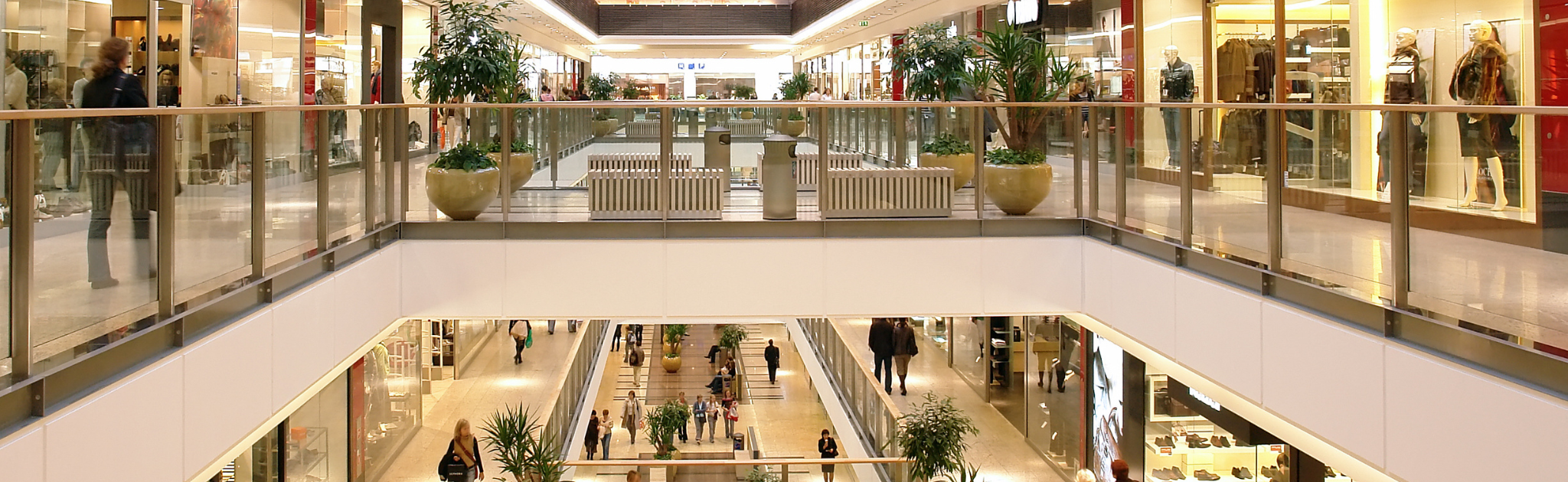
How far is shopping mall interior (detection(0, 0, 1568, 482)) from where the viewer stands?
3.70 m

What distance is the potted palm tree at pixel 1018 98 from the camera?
25.8ft

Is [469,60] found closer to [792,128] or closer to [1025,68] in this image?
[792,128]

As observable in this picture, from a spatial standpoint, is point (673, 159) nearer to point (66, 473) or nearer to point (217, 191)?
point (217, 191)

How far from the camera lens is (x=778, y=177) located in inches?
307

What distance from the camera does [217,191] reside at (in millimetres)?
4562

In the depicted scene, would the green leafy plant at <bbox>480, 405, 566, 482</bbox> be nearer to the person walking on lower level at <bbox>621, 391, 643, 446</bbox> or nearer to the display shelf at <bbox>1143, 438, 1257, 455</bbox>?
the display shelf at <bbox>1143, 438, 1257, 455</bbox>

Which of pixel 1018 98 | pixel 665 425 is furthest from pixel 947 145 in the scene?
pixel 665 425

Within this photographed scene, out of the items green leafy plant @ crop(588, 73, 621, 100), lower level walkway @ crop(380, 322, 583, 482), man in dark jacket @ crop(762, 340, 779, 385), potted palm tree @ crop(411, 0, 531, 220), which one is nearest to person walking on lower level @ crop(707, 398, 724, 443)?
man in dark jacket @ crop(762, 340, 779, 385)

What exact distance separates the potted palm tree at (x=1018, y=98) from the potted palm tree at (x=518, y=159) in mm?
3086

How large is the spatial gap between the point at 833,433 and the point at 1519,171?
1587 centimetres

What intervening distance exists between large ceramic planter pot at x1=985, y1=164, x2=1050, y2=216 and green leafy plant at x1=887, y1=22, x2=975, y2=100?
10.9 feet

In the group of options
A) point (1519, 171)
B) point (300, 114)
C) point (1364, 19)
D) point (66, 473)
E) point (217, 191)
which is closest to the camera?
point (66, 473)

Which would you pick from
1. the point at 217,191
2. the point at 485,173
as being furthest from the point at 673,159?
the point at 217,191

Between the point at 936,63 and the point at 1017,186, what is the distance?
3.64 metres
